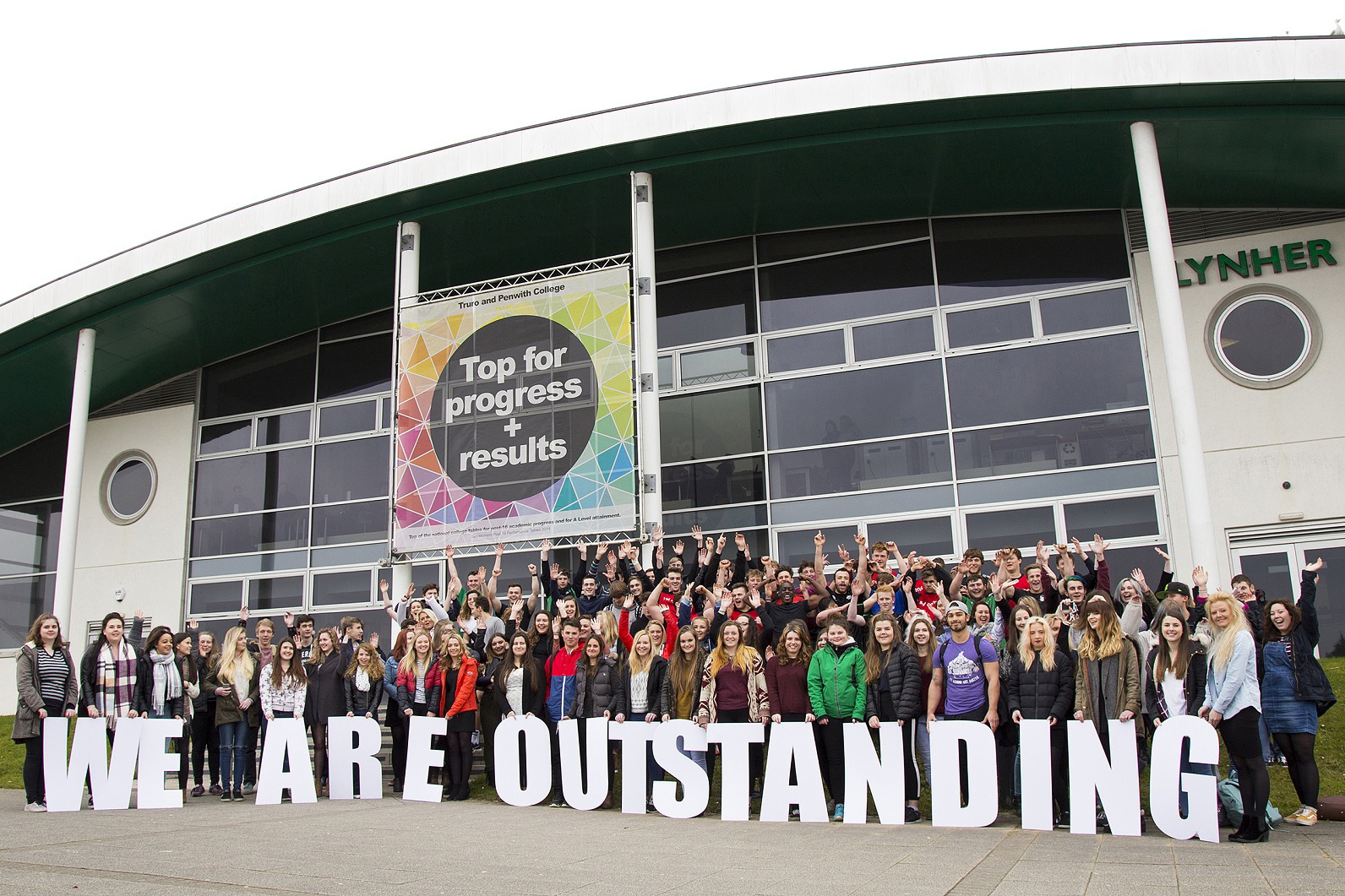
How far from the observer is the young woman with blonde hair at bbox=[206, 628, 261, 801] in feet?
30.9

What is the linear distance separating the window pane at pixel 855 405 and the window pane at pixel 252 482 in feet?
25.8

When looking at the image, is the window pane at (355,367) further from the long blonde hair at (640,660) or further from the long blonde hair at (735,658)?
the long blonde hair at (735,658)

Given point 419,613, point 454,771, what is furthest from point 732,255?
point 454,771

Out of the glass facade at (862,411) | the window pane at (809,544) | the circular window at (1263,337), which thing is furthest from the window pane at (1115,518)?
the window pane at (809,544)

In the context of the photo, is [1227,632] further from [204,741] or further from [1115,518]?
[204,741]

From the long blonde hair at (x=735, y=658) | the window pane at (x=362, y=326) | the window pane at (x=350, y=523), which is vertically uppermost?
the window pane at (x=362, y=326)

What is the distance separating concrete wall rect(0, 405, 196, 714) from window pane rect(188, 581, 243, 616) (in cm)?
26

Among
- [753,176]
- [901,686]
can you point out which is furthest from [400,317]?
[901,686]

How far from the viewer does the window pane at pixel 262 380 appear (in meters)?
18.3

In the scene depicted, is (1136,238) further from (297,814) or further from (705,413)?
(297,814)

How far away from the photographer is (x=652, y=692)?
8.45m

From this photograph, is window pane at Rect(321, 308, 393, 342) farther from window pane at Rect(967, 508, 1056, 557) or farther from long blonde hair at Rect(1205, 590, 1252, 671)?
long blonde hair at Rect(1205, 590, 1252, 671)

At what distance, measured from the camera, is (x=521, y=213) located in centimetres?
1525

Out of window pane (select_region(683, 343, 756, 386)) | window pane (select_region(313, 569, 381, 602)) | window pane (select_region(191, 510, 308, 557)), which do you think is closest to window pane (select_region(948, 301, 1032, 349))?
window pane (select_region(683, 343, 756, 386))
